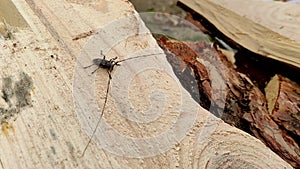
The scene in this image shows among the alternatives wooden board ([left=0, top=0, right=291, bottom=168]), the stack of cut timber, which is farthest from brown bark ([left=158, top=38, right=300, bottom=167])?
wooden board ([left=0, top=0, right=291, bottom=168])

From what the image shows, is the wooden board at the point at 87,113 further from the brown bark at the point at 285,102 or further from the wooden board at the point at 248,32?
the wooden board at the point at 248,32

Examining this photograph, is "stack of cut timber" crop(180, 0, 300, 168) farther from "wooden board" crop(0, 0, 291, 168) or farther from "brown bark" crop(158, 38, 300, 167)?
"wooden board" crop(0, 0, 291, 168)

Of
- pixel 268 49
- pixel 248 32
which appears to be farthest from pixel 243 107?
pixel 248 32

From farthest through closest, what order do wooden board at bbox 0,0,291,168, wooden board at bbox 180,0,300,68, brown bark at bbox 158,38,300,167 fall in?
Result: 1. wooden board at bbox 180,0,300,68
2. brown bark at bbox 158,38,300,167
3. wooden board at bbox 0,0,291,168

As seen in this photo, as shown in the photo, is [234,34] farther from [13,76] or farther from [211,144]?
[13,76]

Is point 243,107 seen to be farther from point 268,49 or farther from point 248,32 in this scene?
point 248,32

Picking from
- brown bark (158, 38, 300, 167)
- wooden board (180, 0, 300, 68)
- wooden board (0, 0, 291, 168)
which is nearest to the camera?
wooden board (0, 0, 291, 168)

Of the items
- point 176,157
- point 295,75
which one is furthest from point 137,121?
point 295,75

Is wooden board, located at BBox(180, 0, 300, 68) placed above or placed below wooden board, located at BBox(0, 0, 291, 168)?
below
